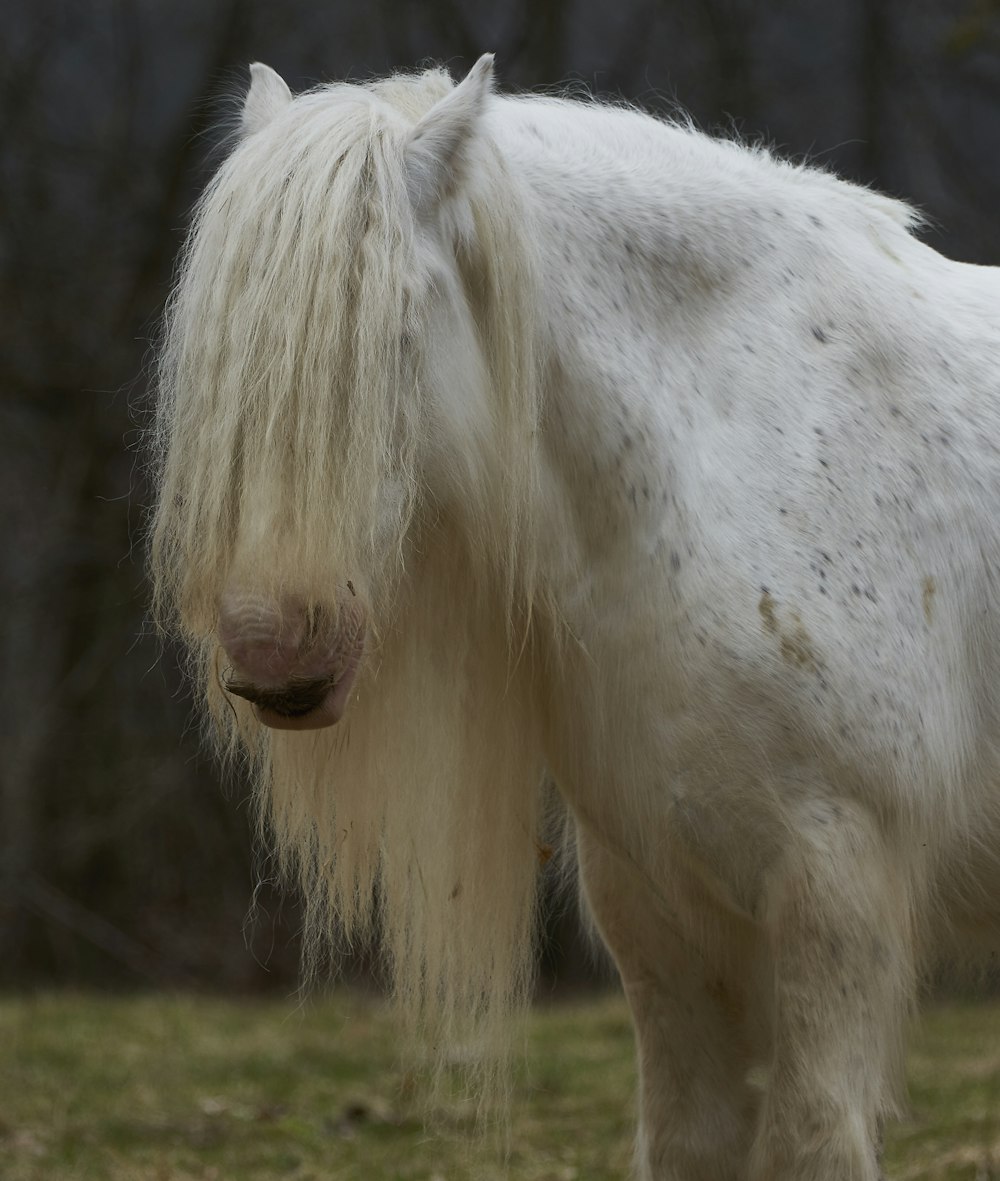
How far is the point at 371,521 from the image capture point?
1.96m

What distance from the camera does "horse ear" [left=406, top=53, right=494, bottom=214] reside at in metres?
2.05

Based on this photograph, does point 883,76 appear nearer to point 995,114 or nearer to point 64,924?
point 995,114

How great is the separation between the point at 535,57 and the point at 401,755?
687 centimetres

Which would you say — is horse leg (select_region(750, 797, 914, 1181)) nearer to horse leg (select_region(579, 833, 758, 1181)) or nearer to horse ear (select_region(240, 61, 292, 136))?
horse leg (select_region(579, 833, 758, 1181))

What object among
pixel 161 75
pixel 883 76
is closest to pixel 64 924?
pixel 161 75

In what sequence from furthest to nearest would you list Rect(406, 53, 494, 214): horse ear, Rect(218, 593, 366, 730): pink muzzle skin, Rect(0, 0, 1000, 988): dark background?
1. Rect(0, 0, 1000, 988): dark background
2. Rect(406, 53, 494, 214): horse ear
3. Rect(218, 593, 366, 730): pink muzzle skin

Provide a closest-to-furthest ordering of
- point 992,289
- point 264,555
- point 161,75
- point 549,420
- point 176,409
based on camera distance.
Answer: point 264,555 → point 176,409 → point 549,420 → point 992,289 → point 161,75

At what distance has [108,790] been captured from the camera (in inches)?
333

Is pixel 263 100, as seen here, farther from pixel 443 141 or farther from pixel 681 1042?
pixel 681 1042

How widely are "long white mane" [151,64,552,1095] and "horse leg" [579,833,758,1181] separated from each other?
164 mm

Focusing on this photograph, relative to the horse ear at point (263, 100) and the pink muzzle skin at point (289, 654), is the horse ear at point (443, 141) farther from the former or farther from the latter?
the pink muzzle skin at point (289, 654)

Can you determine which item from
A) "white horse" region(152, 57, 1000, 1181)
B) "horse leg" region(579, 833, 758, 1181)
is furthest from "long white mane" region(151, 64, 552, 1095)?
"horse leg" region(579, 833, 758, 1181)

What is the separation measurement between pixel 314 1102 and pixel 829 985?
2.66 metres

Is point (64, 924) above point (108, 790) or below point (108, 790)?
below
